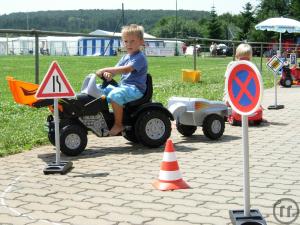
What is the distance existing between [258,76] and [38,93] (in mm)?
3046

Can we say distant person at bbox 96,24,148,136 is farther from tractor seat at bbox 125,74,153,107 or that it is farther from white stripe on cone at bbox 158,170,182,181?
white stripe on cone at bbox 158,170,182,181

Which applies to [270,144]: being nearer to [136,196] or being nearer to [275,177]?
[275,177]

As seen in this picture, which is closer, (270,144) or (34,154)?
(34,154)

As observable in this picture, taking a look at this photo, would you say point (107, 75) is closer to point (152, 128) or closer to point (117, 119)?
point (117, 119)

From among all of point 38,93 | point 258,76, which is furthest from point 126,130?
point 258,76

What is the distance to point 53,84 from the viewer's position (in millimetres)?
6141

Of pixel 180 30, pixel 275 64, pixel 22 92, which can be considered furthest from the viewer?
pixel 180 30

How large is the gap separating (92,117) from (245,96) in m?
3.75

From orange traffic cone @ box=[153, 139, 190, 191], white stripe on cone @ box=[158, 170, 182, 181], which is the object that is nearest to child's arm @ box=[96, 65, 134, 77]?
orange traffic cone @ box=[153, 139, 190, 191]

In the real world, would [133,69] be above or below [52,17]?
below

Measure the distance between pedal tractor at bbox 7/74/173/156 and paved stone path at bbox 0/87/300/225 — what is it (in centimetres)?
20

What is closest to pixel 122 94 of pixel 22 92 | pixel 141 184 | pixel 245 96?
pixel 22 92

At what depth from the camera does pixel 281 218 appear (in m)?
4.39

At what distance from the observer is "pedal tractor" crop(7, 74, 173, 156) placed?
675 cm
